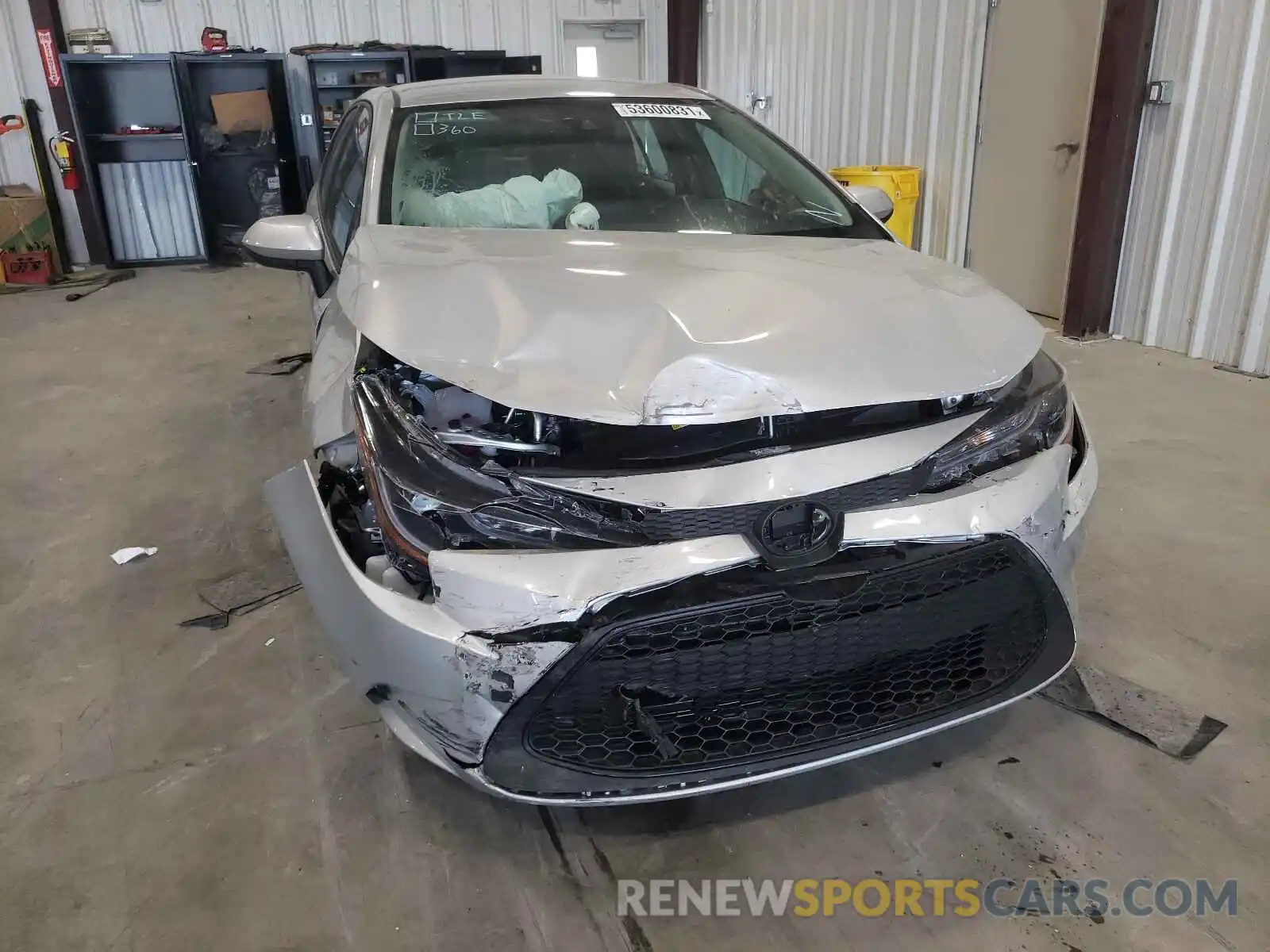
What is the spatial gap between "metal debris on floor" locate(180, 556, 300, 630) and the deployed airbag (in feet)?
3.26

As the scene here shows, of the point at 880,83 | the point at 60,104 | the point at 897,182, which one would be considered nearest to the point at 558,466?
the point at 897,182

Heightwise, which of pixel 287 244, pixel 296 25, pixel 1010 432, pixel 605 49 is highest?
pixel 296 25

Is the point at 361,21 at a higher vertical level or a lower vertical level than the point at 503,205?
higher

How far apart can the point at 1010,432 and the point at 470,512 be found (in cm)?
93

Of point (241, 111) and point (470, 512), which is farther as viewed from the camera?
point (241, 111)

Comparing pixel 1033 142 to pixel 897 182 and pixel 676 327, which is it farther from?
pixel 676 327

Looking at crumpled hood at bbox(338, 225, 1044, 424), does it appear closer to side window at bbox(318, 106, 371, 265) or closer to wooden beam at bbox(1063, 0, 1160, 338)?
side window at bbox(318, 106, 371, 265)

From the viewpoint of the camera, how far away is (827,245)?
207 cm

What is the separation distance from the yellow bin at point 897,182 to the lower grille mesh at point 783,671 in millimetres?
4621

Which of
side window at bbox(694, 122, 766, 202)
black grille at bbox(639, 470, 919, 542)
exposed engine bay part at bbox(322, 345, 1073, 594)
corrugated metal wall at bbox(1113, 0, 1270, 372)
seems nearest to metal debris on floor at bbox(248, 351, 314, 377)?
side window at bbox(694, 122, 766, 202)

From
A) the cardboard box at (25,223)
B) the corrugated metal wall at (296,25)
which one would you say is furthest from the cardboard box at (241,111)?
the cardboard box at (25,223)

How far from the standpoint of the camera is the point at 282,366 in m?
4.70

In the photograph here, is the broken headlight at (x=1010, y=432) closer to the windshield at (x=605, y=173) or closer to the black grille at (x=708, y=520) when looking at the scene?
the black grille at (x=708, y=520)

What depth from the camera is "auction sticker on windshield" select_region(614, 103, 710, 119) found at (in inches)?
99.9
